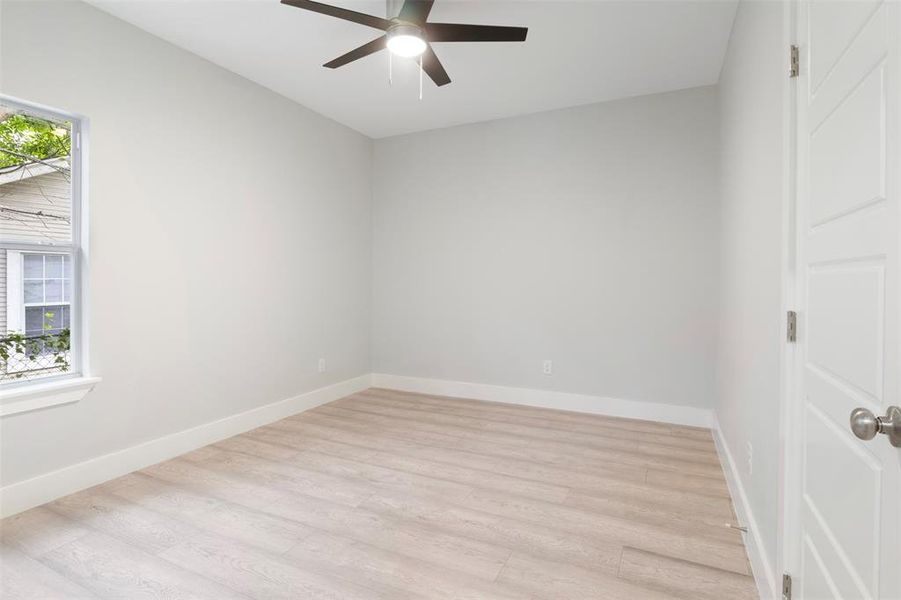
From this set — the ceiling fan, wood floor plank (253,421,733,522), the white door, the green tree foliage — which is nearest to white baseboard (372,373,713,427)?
wood floor plank (253,421,733,522)

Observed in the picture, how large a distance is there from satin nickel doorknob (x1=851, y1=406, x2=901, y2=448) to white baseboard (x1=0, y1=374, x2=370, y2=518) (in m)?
3.41

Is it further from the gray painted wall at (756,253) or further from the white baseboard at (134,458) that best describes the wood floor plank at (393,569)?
the white baseboard at (134,458)

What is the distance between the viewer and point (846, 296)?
3.46 ft

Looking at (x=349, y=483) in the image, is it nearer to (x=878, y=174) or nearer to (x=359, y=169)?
(x=878, y=174)

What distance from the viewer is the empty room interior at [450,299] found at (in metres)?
1.31

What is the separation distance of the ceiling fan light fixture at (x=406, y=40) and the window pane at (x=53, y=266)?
2245mm

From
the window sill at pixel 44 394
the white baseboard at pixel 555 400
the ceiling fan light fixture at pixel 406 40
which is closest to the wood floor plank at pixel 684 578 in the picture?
the white baseboard at pixel 555 400

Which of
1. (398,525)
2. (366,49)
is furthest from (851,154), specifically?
(366,49)

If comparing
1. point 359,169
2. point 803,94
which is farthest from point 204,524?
point 359,169

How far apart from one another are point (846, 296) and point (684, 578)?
1.34m

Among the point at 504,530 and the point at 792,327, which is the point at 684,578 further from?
the point at 792,327

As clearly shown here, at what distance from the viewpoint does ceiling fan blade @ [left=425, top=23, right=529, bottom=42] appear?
227 centimetres

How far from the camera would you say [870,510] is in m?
0.90

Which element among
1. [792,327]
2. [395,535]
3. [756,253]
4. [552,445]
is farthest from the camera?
[552,445]
